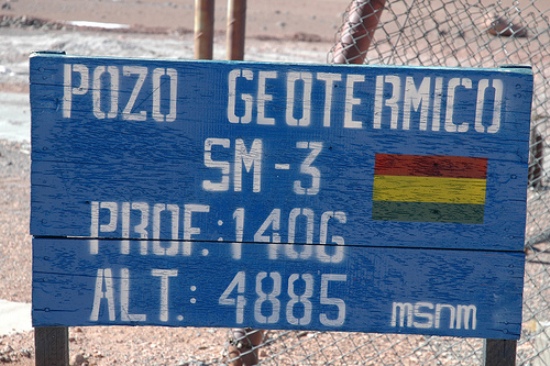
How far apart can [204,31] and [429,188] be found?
67.8 inches

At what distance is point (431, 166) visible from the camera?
2758 millimetres

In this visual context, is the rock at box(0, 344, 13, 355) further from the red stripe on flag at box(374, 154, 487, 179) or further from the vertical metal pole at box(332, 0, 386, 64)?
the red stripe on flag at box(374, 154, 487, 179)

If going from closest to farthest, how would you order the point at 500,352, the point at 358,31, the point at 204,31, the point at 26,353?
the point at 500,352
the point at 358,31
the point at 204,31
the point at 26,353

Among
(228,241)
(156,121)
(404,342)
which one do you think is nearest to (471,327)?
(228,241)

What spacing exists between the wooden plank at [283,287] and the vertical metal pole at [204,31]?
5.04 ft

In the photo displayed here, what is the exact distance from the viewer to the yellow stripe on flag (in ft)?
9.04

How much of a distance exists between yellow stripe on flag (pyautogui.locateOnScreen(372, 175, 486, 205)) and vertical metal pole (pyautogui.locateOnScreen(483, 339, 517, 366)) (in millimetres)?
524

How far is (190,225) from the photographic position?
278cm

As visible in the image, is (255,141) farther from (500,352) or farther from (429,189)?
(500,352)

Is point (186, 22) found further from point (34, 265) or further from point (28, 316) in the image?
point (34, 265)

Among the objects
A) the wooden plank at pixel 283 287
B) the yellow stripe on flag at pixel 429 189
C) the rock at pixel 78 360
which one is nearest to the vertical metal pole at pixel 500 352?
the wooden plank at pixel 283 287

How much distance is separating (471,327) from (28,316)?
3.17 m

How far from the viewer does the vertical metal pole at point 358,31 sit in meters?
3.84

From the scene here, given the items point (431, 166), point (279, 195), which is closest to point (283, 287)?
point (279, 195)
